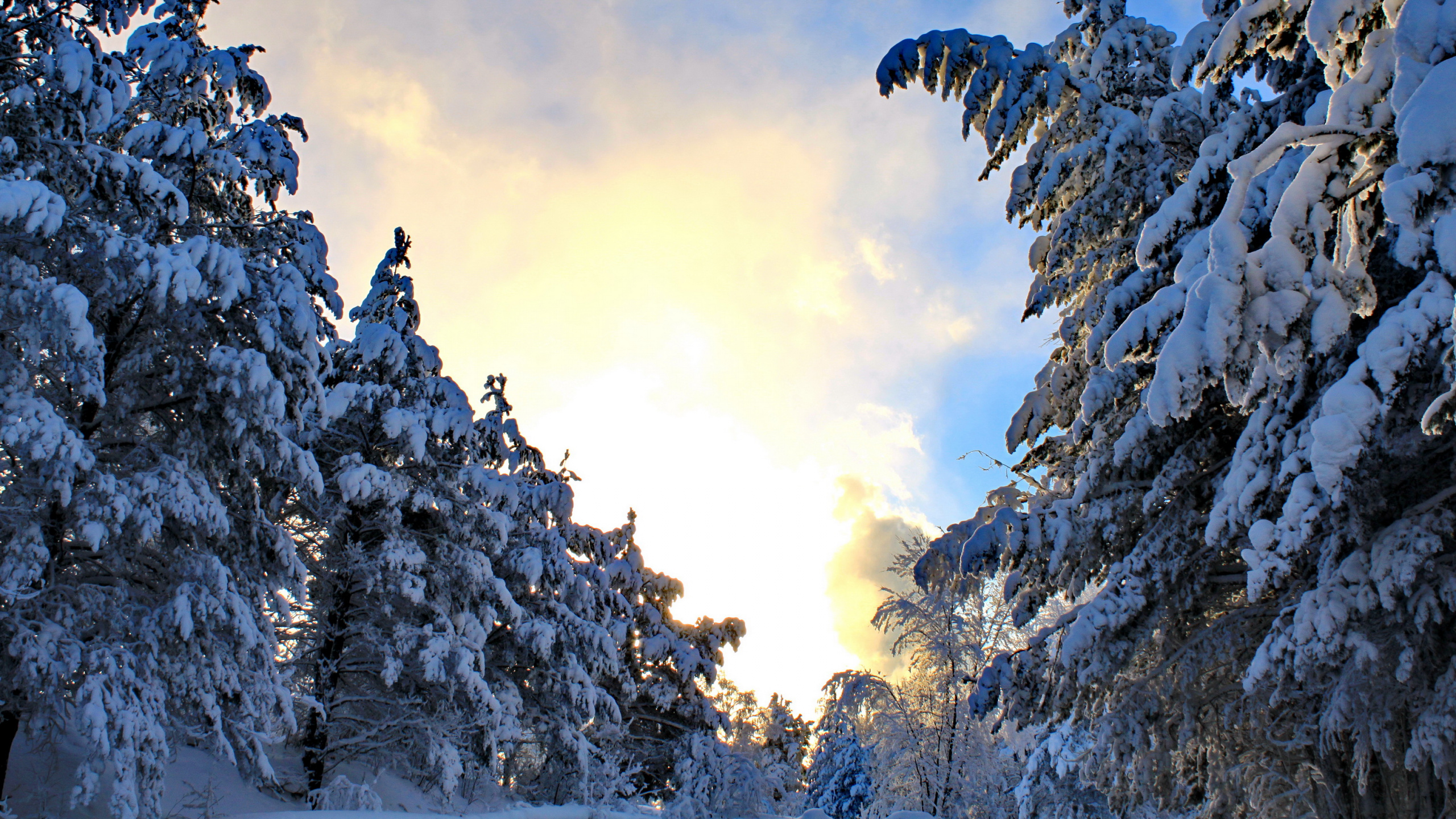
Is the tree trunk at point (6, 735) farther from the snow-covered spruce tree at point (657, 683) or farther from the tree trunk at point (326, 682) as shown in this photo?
the snow-covered spruce tree at point (657, 683)

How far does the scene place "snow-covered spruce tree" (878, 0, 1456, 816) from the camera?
118 inches

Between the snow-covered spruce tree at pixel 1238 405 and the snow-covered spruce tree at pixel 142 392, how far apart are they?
7.66 meters

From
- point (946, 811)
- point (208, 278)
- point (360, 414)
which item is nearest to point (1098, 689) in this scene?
point (208, 278)

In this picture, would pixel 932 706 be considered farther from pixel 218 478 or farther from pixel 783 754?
pixel 218 478

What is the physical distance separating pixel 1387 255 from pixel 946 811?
57.8 feet

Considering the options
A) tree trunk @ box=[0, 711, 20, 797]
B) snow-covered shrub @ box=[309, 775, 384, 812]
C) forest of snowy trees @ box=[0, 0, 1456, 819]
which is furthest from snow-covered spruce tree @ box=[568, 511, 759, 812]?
tree trunk @ box=[0, 711, 20, 797]

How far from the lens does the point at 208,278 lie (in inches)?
356

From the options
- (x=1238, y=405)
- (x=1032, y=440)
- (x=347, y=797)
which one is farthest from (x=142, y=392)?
(x=1238, y=405)

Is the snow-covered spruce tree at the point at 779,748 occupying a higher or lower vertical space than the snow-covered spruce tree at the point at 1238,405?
lower

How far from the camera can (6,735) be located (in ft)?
26.2

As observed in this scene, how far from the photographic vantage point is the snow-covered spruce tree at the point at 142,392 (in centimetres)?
757

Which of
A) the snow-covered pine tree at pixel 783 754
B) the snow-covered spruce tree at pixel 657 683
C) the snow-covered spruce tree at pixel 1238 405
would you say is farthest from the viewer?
the snow-covered pine tree at pixel 783 754

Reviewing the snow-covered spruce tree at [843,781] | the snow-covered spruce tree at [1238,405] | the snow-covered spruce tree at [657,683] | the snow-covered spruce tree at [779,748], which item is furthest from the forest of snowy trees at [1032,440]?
the snow-covered spruce tree at [843,781]

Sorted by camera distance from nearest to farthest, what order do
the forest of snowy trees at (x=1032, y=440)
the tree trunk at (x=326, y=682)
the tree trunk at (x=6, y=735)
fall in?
1. the forest of snowy trees at (x=1032, y=440)
2. the tree trunk at (x=6, y=735)
3. the tree trunk at (x=326, y=682)
